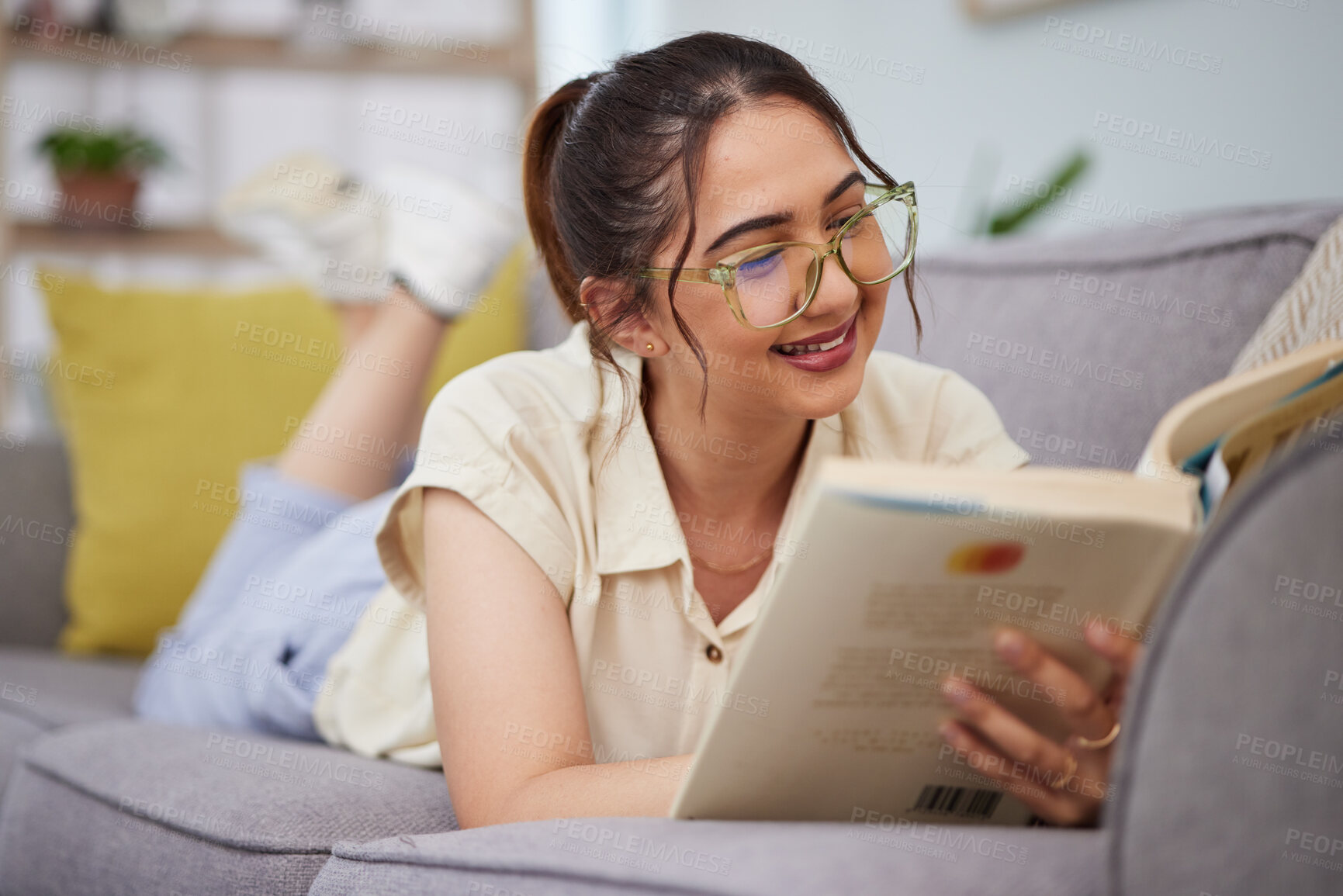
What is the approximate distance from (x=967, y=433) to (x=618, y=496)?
0.32 metres

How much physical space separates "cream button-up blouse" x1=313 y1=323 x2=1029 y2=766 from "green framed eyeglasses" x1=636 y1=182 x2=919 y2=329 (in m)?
0.07

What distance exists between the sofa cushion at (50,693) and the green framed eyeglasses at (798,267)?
36.1 inches

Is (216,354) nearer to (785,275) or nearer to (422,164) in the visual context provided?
(785,275)

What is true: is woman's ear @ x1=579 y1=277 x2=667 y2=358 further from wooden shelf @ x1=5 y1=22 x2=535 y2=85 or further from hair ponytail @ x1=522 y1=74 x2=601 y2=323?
wooden shelf @ x1=5 y1=22 x2=535 y2=85

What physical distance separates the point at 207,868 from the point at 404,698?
279 millimetres

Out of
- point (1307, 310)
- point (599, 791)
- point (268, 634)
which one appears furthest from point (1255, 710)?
point (268, 634)

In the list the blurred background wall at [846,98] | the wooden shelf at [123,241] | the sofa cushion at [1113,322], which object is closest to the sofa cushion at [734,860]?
the sofa cushion at [1113,322]

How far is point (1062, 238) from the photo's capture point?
1.32 meters

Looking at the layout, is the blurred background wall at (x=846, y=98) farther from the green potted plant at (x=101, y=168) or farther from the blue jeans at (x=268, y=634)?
the blue jeans at (x=268, y=634)

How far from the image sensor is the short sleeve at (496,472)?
92cm

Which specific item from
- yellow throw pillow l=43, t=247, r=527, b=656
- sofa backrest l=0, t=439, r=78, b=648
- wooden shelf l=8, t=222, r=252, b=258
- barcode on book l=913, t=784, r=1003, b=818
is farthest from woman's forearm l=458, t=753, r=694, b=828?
wooden shelf l=8, t=222, r=252, b=258

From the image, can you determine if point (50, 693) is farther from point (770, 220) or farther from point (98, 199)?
point (98, 199)

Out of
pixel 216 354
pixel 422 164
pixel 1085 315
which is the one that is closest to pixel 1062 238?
pixel 1085 315

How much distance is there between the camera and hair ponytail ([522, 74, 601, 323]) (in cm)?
103
